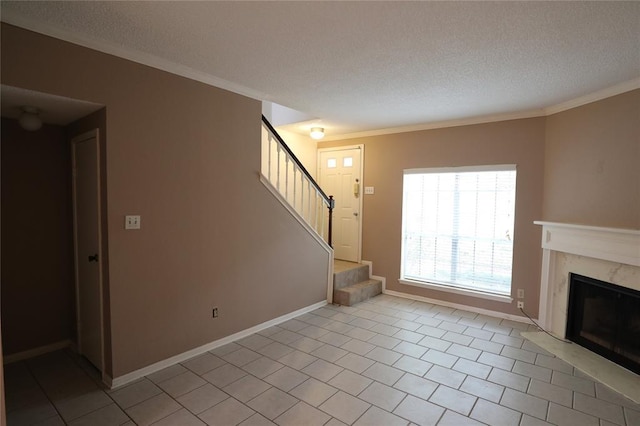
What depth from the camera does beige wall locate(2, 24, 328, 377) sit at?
2371 mm

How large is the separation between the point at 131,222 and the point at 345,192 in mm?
3559

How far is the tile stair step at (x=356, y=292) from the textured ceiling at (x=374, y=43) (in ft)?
8.60

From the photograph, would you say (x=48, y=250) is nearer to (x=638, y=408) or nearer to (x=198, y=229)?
(x=198, y=229)

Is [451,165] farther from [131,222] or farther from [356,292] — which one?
[131,222]

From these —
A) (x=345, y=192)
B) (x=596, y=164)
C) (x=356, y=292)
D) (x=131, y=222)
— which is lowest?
(x=356, y=292)

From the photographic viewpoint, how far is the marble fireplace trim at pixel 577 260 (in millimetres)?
2902

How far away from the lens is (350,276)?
4.92 m

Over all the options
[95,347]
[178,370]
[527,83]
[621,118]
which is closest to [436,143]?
[527,83]

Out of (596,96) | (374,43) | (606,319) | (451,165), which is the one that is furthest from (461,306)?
(374,43)

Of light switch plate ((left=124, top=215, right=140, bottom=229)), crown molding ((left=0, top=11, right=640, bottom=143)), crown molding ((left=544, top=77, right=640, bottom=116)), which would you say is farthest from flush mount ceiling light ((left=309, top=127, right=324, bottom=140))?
light switch plate ((left=124, top=215, right=140, bottom=229))

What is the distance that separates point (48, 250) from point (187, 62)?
2203 mm

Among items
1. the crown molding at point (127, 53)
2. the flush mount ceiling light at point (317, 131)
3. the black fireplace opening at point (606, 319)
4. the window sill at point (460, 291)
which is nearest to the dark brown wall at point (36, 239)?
the crown molding at point (127, 53)

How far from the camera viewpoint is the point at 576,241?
336cm

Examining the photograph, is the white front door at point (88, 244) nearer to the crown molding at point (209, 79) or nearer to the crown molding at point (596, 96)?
the crown molding at point (209, 79)
